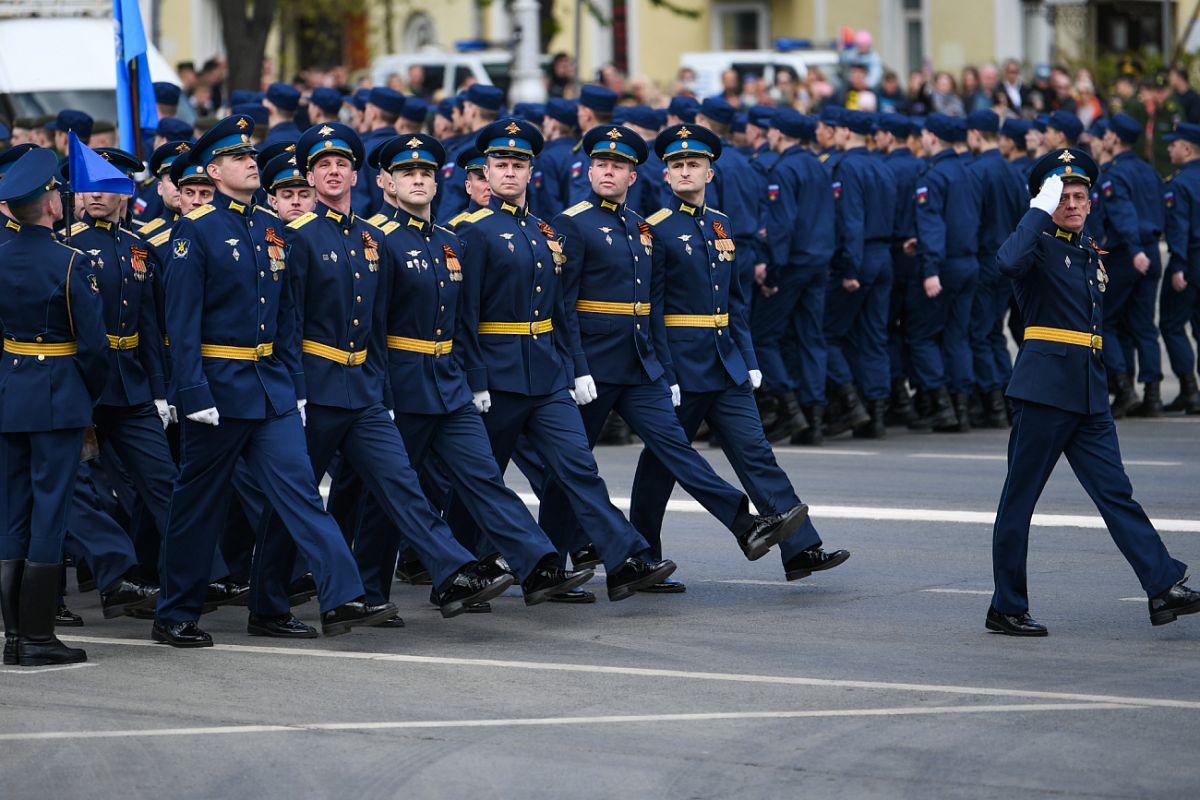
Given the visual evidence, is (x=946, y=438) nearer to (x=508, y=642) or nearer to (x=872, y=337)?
(x=872, y=337)

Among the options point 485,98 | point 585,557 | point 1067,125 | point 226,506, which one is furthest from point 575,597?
point 1067,125

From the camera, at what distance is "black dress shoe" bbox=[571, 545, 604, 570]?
11.3 metres

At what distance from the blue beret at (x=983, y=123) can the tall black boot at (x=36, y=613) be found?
10.0 metres

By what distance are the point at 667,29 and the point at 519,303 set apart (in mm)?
34321

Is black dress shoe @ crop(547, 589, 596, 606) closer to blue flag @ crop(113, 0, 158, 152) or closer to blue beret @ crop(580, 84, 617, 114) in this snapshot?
blue flag @ crop(113, 0, 158, 152)

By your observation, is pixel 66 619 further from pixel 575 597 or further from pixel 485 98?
pixel 485 98

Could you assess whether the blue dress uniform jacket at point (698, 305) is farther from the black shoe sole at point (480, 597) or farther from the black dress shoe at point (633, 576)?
the black shoe sole at point (480, 597)

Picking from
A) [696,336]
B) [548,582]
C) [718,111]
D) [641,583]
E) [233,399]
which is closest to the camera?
[233,399]

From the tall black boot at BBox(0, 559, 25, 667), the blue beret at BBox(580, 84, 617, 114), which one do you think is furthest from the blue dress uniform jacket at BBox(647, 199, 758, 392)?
the blue beret at BBox(580, 84, 617, 114)

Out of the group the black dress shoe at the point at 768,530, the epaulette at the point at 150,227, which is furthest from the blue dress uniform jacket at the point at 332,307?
the black dress shoe at the point at 768,530

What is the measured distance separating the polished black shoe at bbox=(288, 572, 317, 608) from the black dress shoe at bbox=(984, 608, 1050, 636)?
310cm

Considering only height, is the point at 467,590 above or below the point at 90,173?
below

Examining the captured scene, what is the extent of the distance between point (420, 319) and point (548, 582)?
4.21 ft

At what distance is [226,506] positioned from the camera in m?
9.81
